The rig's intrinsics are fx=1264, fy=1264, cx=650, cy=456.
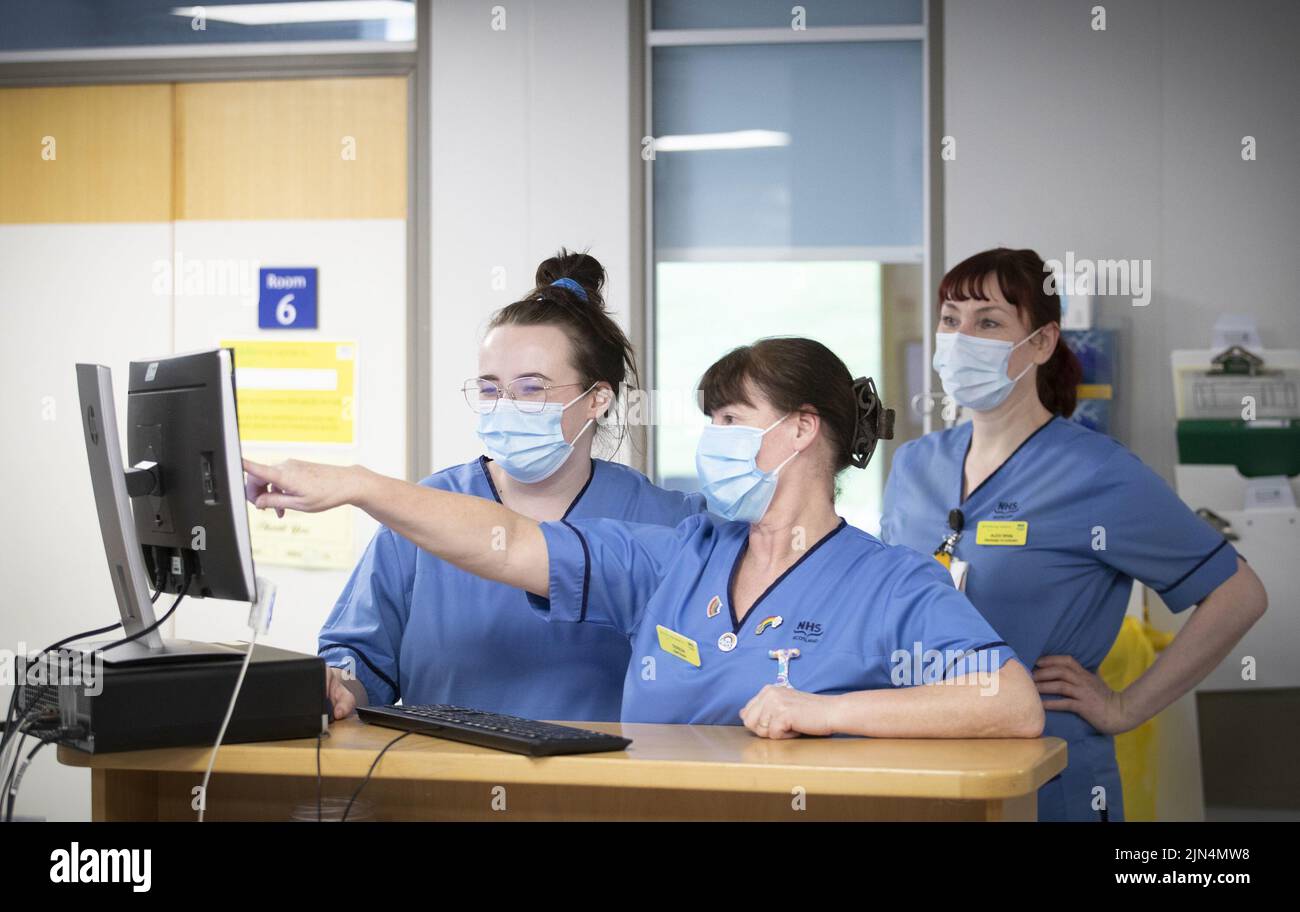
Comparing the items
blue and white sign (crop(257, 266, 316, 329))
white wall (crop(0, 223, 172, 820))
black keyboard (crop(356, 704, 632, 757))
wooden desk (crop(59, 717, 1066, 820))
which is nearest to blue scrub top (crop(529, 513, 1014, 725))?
wooden desk (crop(59, 717, 1066, 820))

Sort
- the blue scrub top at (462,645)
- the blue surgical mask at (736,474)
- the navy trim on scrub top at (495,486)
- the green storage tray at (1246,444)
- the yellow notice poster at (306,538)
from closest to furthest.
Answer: the blue surgical mask at (736,474) < the blue scrub top at (462,645) < the navy trim on scrub top at (495,486) < the green storage tray at (1246,444) < the yellow notice poster at (306,538)

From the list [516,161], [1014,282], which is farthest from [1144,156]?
[516,161]

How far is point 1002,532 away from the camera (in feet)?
7.67

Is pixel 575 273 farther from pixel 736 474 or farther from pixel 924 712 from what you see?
pixel 924 712

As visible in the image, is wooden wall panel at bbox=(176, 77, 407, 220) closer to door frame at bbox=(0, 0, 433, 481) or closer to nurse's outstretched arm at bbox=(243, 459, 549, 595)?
door frame at bbox=(0, 0, 433, 481)

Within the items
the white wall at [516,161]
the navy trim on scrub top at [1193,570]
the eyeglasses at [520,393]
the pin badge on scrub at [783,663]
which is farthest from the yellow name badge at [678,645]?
the white wall at [516,161]

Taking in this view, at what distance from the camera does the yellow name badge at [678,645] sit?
1.81 metres

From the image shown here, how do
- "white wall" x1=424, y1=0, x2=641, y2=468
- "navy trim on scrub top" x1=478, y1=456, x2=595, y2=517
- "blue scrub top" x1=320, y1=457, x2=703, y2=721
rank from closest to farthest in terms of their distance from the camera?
"blue scrub top" x1=320, y1=457, x2=703, y2=721, "navy trim on scrub top" x1=478, y1=456, x2=595, y2=517, "white wall" x1=424, y1=0, x2=641, y2=468

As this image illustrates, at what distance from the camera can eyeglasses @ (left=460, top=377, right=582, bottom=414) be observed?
2.15 metres

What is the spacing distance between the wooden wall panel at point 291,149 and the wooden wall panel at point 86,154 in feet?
0.26

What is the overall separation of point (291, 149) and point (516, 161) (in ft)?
2.37

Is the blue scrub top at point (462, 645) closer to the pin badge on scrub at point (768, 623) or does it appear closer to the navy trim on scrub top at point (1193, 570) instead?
the pin badge on scrub at point (768, 623)

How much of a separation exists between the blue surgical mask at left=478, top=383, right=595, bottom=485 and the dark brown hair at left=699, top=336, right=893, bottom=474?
0.95ft
